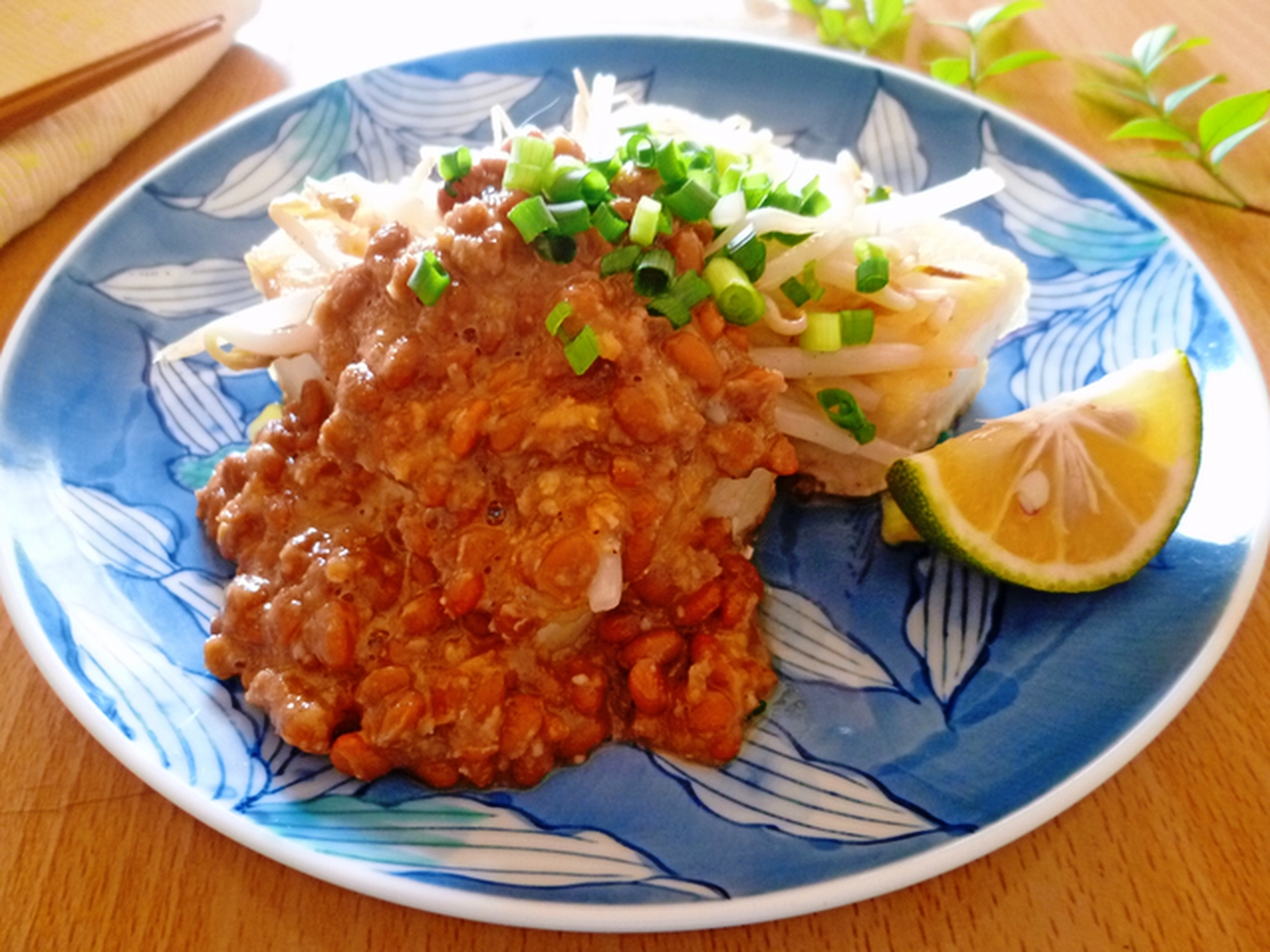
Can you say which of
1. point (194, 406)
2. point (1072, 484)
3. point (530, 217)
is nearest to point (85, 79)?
point (194, 406)

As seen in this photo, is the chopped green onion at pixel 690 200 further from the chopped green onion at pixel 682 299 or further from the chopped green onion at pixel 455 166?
the chopped green onion at pixel 455 166

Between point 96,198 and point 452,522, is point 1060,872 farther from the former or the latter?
point 96,198

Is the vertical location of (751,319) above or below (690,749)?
above

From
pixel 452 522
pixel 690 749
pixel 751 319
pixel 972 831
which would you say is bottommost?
pixel 690 749

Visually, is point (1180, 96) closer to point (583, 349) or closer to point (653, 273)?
point (653, 273)

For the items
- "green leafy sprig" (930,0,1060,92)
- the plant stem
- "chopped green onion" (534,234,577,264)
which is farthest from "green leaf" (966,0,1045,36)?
"chopped green onion" (534,234,577,264)

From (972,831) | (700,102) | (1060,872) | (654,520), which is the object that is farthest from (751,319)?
(700,102)
